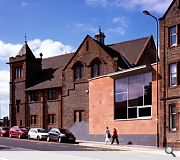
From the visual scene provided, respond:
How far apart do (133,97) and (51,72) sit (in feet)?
89.4

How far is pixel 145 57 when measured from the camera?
5775 cm

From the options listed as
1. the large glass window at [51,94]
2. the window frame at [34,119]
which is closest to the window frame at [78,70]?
the large glass window at [51,94]

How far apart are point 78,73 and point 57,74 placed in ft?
26.3

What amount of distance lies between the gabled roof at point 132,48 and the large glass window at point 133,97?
11723 mm

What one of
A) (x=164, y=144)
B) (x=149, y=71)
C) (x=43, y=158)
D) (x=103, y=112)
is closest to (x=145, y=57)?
(x=103, y=112)

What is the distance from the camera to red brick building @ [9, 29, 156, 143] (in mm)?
55250

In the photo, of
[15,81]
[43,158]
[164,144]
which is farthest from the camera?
[15,81]

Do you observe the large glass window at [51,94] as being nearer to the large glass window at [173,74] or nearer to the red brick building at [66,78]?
the red brick building at [66,78]

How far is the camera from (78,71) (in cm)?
5831

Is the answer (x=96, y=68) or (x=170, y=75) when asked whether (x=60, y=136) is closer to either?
(x=96, y=68)

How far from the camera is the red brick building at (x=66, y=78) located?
181 ft

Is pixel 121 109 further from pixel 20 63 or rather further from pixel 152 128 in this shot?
pixel 20 63

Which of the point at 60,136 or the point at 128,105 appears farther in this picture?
the point at 60,136

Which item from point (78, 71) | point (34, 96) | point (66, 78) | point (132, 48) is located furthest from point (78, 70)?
point (34, 96)
